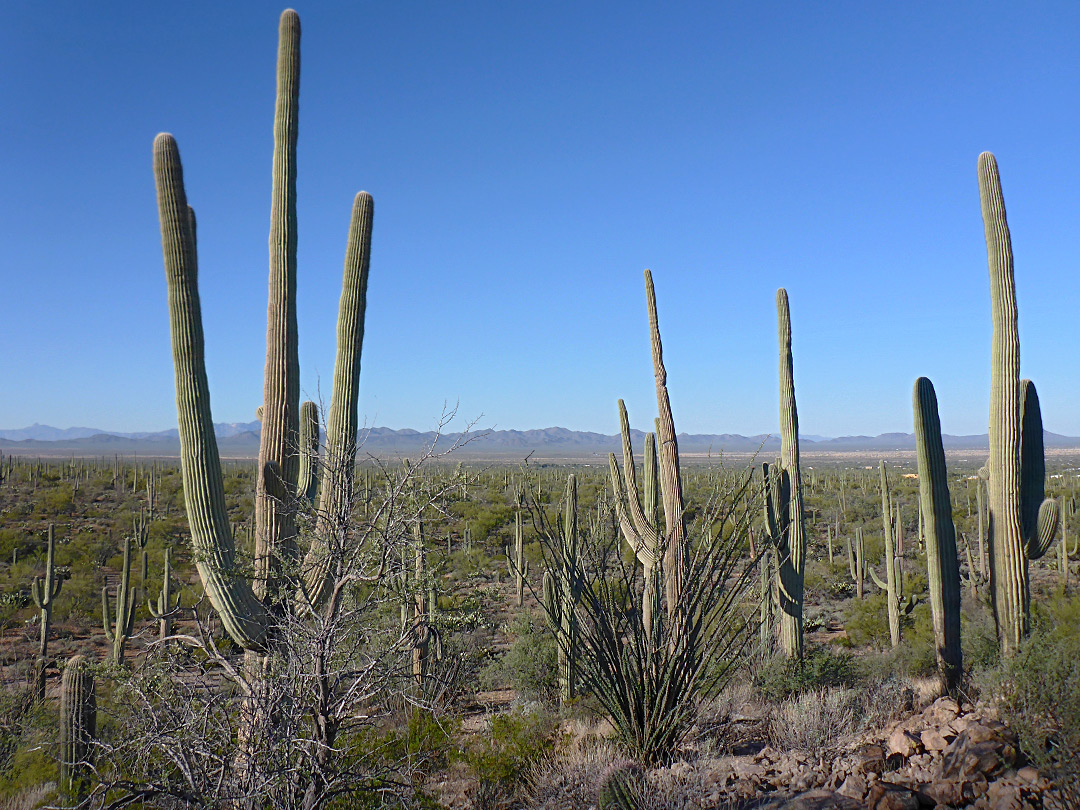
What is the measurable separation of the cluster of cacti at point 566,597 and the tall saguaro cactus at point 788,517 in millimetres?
2638

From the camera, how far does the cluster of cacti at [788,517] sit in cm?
847

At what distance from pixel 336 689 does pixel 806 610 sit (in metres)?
14.7

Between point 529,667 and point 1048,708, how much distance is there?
708 centimetres

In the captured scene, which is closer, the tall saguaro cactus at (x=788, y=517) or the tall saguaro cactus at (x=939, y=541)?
the tall saguaro cactus at (x=939, y=541)

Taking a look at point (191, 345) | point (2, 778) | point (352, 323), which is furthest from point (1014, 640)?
point (2, 778)

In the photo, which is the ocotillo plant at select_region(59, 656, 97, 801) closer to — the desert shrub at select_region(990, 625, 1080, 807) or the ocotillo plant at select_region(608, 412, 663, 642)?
the ocotillo plant at select_region(608, 412, 663, 642)

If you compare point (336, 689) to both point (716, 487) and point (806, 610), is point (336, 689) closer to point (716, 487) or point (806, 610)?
point (716, 487)

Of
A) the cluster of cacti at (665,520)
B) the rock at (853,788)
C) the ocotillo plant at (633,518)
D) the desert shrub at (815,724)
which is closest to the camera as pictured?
the rock at (853,788)

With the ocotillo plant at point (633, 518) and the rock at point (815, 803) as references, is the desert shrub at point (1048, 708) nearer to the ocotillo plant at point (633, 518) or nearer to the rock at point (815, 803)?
the rock at point (815, 803)

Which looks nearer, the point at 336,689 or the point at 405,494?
the point at 336,689

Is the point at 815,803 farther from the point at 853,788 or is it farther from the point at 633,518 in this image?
the point at 633,518

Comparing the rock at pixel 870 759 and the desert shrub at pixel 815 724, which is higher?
the rock at pixel 870 759

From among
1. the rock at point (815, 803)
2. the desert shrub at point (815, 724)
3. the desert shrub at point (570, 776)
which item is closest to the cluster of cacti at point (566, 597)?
the desert shrub at point (570, 776)

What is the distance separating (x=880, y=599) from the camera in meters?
14.6
